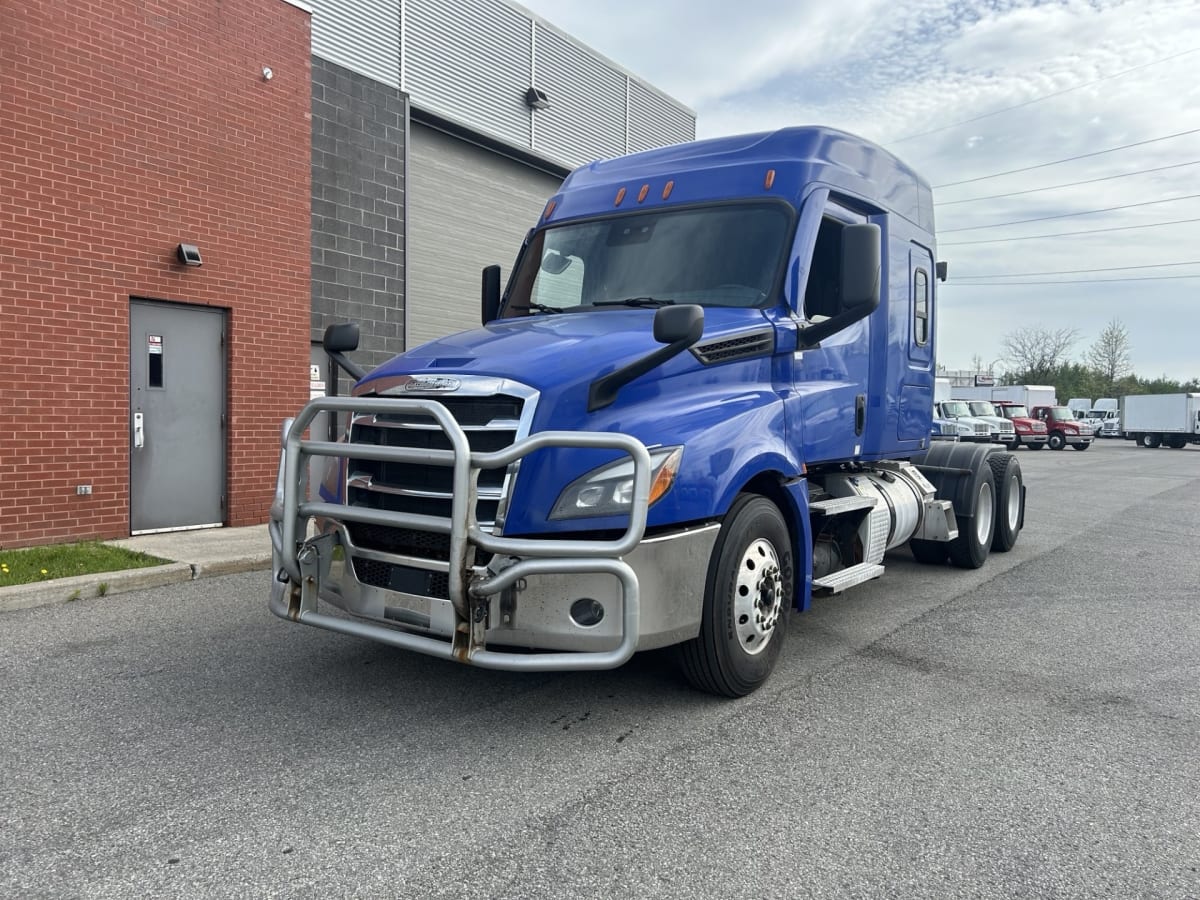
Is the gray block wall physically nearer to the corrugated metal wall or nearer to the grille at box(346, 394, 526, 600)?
the corrugated metal wall

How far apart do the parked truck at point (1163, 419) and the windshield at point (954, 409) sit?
14.6 meters

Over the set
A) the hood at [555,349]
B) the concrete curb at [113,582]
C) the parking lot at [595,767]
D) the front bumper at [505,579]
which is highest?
the hood at [555,349]

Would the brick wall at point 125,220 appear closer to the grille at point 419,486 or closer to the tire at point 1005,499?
the grille at point 419,486

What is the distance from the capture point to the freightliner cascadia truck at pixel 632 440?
370 cm

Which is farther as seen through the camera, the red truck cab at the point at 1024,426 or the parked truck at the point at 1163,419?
the parked truck at the point at 1163,419

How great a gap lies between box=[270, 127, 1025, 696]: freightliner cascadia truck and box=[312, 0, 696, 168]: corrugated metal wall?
7.94 metres

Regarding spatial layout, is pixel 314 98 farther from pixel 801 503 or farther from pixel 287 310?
pixel 801 503

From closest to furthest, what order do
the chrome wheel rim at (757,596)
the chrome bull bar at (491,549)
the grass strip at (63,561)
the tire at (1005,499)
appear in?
the chrome bull bar at (491,549) < the chrome wheel rim at (757,596) < the grass strip at (63,561) < the tire at (1005,499)

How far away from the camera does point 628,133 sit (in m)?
18.8

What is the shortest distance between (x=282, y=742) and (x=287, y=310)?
749 cm

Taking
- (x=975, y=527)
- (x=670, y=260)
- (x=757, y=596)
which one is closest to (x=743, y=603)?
(x=757, y=596)

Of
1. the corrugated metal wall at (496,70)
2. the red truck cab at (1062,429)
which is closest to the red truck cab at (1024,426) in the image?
the red truck cab at (1062,429)

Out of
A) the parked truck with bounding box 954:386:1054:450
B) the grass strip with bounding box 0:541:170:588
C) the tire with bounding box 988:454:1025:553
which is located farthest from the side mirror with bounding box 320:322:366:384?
the parked truck with bounding box 954:386:1054:450

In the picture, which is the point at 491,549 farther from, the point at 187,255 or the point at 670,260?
the point at 187,255
